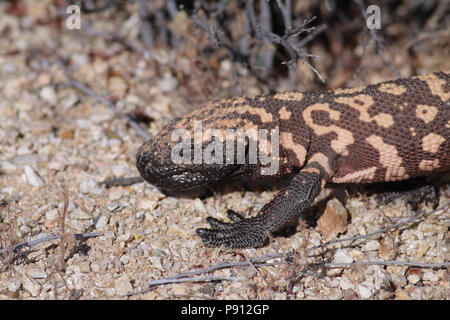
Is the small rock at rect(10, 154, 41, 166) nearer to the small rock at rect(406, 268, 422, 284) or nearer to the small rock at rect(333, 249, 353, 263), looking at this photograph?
the small rock at rect(333, 249, 353, 263)

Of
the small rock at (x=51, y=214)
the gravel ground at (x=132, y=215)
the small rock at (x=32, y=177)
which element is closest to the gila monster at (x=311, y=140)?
the gravel ground at (x=132, y=215)

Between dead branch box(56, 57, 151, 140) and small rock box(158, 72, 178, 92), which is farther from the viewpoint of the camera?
small rock box(158, 72, 178, 92)

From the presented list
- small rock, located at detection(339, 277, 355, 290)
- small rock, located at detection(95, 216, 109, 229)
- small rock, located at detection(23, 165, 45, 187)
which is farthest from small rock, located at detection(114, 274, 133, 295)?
small rock, located at detection(339, 277, 355, 290)

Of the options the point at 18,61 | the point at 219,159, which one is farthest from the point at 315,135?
the point at 18,61

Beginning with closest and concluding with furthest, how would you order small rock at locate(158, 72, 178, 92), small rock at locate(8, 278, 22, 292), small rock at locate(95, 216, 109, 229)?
small rock at locate(8, 278, 22, 292) → small rock at locate(95, 216, 109, 229) → small rock at locate(158, 72, 178, 92)

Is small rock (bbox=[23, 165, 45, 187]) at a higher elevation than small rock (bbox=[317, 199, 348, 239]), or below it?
higher

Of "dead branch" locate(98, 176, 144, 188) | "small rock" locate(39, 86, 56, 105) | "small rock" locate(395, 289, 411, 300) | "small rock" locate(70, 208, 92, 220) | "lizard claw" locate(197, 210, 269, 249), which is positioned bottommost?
"small rock" locate(395, 289, 411, 300)

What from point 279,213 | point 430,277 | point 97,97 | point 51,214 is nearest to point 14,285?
point 51,214
